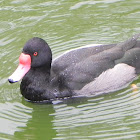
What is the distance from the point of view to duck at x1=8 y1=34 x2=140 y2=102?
872 centimetres

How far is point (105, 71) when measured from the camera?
9.05m

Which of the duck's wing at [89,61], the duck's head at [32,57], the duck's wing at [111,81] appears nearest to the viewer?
the duck's head at [32,57]

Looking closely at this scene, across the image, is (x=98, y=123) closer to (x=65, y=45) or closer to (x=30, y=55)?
(x=30, y=55)

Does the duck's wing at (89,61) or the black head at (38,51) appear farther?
the duck's wing at (89,61)

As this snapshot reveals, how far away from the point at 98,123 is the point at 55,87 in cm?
123

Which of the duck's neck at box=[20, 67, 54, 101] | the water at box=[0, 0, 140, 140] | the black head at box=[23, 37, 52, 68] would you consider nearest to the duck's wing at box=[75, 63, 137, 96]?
the water at box=[0, 0, 140, 140]

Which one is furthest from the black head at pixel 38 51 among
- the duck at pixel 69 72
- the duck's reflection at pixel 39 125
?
the duck's reflection at pixel 39 125

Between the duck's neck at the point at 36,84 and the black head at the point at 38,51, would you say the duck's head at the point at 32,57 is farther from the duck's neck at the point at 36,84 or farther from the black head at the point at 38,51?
the duck's neck at the point at 36,84

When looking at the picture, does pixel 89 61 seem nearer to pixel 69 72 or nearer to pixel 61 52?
pixel 69 72

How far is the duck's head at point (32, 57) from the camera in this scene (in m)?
8.61

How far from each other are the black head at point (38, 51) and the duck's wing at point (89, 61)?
1.22 feet

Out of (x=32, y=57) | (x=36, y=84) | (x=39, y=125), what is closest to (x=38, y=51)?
(x=32, y=57)

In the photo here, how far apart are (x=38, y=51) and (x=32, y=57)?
15cm

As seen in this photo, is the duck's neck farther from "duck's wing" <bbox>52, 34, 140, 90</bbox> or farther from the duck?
"duck's wing" <bbox>52, 34, 140, 90</bbox>
